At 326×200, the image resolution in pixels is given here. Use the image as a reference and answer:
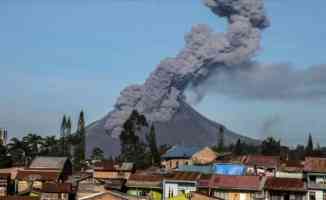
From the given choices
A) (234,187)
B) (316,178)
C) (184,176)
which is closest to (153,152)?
(184,176)

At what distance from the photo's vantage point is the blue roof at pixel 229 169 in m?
49.2

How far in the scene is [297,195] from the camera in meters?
41.9

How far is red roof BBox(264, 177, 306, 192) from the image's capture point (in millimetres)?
41594

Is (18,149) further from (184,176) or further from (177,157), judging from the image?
(184,176)

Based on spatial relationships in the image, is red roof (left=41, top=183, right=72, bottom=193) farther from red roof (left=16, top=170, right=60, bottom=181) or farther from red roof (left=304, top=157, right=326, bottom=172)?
red roof (left=304, top=157, right=326, bottom=172)

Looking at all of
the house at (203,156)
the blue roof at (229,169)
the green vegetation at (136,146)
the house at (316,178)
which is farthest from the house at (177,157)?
the house at (316,178)

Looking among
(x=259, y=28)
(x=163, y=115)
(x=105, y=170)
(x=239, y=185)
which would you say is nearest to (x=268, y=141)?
(x=105, y=170)

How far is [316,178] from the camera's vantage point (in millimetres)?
43125

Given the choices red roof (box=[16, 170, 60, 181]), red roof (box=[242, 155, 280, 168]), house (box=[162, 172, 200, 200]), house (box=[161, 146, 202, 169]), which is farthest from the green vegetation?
house (box=[162, 172, 200, 200])

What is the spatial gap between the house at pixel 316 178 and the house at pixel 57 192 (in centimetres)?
1442

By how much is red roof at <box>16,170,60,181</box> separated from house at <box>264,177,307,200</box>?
714 inches

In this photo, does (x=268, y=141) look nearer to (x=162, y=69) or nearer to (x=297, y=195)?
(x=297, y=195)

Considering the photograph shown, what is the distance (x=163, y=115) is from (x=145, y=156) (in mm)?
104552

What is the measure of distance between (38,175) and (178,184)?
12967 mm
